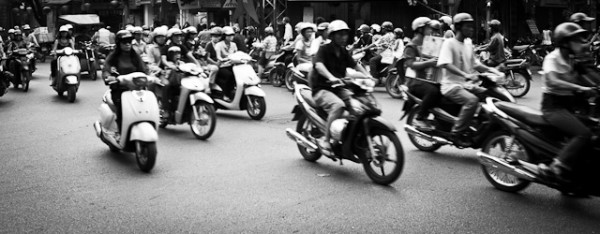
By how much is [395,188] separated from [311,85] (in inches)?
63.2

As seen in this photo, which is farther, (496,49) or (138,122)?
(496,49)

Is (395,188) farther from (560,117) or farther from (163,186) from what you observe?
(163,186)

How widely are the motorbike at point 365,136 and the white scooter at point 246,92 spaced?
4215 millimetres

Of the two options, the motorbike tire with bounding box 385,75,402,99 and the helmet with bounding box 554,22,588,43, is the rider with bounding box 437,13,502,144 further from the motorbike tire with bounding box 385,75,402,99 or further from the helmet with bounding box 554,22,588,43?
the motorbike tire with bounding box 385,75,402,99

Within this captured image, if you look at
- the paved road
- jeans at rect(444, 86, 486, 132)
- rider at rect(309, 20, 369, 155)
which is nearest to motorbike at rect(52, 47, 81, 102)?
the paved road

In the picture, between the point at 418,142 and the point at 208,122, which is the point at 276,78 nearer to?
the point at 208,122

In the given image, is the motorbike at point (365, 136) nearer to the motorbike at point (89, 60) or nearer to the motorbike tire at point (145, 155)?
the motorbike tire at point (145, 155)

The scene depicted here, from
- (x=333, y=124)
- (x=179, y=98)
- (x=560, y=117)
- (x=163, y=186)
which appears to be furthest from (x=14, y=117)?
(x=560, y=117)

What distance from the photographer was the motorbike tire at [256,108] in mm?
11673

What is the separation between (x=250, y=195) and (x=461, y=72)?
9.26 feet

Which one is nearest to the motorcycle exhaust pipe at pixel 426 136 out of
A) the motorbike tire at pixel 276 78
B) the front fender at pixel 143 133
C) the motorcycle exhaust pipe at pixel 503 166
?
the motorcycle exhaust pipe at pixel 503 166

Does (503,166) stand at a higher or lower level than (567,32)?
lower

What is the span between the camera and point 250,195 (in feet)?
20.6

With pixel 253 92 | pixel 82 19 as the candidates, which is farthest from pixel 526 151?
pixel 82 19
